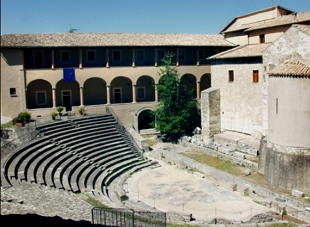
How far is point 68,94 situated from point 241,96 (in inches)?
660

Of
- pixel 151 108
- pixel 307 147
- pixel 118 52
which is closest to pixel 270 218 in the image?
pixel 307 147

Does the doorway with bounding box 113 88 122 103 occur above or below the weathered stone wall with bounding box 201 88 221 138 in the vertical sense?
above

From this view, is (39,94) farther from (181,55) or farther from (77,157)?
(181,55)

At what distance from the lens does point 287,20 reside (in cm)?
2895

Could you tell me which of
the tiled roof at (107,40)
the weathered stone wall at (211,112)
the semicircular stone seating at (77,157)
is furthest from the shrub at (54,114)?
the weathered stone wall at (211,112)

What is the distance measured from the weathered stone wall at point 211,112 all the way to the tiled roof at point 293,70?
11575 mm

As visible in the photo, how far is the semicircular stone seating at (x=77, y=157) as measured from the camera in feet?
66.5

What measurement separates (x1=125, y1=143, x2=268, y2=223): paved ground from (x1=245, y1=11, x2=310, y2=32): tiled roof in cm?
1360

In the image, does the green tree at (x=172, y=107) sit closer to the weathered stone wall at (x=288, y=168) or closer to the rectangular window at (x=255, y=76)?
the rectangular window at (x=255, y=76)

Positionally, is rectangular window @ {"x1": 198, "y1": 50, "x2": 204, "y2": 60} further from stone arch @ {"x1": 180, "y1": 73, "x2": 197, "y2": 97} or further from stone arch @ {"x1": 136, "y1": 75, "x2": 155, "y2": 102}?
stone arch @ {"x1": 136, "y1": 75, "x2": 155, "y2": 102}

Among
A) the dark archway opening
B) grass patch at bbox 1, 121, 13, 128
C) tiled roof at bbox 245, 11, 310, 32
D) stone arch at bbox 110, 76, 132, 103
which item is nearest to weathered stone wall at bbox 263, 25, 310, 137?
tiled roof at bbox 245, 11, 310, 32

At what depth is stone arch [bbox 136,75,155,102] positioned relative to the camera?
3962cm

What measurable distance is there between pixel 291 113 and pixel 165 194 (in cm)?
915

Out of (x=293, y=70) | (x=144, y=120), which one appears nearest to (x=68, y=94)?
(x=144, y=120)
